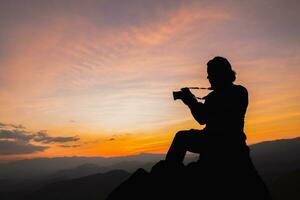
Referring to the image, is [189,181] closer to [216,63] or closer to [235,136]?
[235,136]

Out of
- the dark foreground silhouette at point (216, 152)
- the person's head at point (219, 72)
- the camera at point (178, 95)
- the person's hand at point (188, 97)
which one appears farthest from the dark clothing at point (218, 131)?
the camera at point (178, 95)

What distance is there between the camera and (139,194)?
26.2ft

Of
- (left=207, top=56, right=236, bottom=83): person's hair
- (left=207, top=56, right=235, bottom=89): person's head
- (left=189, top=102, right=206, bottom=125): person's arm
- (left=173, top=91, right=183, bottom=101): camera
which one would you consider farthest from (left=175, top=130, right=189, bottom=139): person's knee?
(left=207, top=56, right=236, bottom=83): person's hair

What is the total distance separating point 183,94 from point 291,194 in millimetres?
167947

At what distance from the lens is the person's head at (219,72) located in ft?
24.5

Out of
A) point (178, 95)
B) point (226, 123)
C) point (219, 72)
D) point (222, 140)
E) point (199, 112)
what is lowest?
point (222, 140)

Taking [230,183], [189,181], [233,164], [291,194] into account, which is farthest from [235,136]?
[291,194]

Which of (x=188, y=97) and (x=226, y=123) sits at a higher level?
(x=188, y=97)

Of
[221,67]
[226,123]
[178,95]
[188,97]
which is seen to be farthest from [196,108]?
[221,67]

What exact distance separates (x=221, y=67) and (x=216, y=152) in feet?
6.59

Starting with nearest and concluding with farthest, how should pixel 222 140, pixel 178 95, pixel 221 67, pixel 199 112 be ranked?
pixel 222 140
pixel 199 112
pixel 221 67
pixel 178 95

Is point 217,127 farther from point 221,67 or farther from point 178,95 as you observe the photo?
point 221,67

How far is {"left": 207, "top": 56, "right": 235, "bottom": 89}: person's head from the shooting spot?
747 cm

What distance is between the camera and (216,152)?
7.14m
